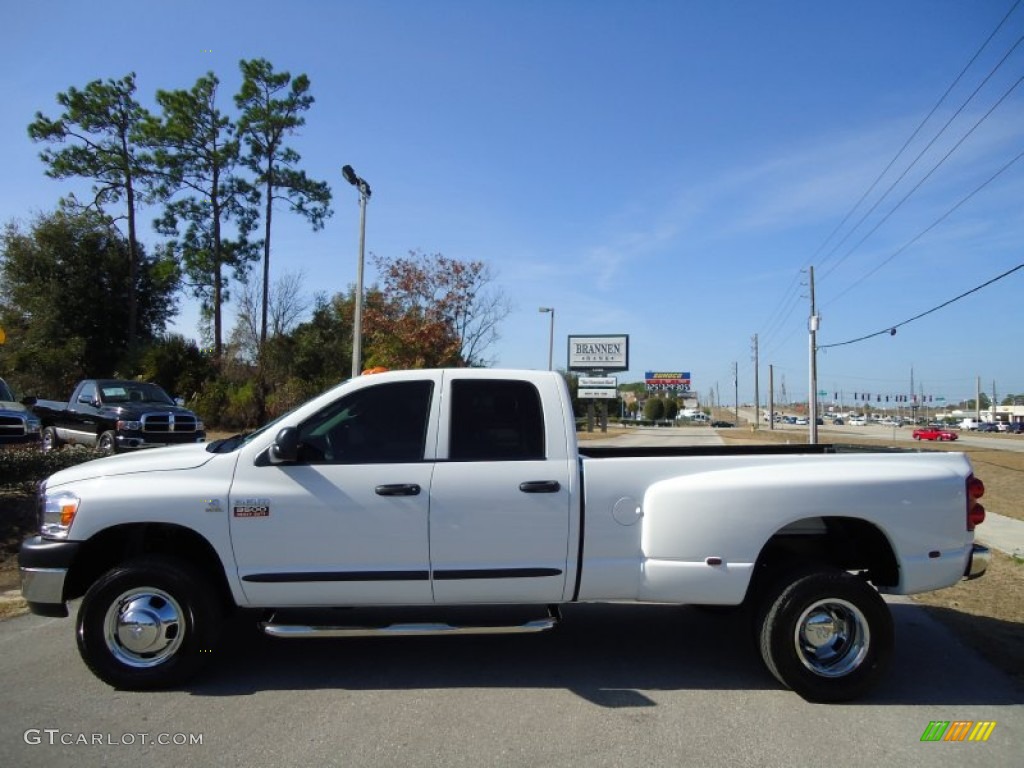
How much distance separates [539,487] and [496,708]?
1.29m

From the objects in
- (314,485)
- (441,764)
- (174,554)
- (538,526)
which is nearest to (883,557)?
(538,526)

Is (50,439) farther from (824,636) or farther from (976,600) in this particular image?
(976,600)

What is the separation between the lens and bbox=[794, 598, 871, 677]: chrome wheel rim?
4.43 m

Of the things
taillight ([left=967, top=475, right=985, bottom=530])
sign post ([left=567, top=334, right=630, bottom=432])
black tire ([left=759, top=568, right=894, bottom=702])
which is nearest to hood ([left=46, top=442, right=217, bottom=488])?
black tire ([left=759, top=568, right=894, bottom=702])

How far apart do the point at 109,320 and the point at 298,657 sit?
38.9 m

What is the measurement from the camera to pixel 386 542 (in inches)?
173

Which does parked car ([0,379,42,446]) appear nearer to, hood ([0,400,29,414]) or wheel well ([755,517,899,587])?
hood ([0,400,29,414])

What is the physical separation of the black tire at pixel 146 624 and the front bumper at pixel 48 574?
0.57 ft

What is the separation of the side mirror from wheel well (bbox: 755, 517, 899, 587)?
9.85 feet

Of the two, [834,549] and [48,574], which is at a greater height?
[834,549]

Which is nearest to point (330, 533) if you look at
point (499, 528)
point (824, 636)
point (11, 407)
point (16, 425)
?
point (499, 528)

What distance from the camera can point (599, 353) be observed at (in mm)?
55656

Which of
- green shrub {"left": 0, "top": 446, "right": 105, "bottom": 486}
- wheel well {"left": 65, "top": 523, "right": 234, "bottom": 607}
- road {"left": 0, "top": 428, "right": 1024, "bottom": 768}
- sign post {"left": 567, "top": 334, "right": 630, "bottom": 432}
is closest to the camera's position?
road {"left": 0, "top": 428, "right": 1024, "bottom": 768}

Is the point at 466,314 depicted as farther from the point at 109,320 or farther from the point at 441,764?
the point at 441,764
